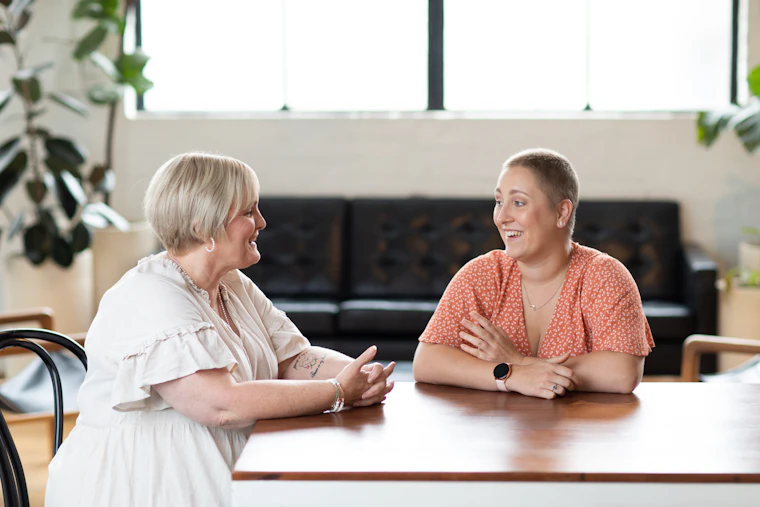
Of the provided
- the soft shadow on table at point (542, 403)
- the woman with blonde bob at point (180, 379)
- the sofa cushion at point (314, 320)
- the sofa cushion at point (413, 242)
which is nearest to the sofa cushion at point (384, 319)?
the sofa cushion at point (314, 320)

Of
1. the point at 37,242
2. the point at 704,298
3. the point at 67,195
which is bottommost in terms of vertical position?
the point at 704,298

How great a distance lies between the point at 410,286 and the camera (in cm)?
476

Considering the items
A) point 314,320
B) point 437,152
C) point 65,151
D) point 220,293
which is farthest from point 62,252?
point 220,293

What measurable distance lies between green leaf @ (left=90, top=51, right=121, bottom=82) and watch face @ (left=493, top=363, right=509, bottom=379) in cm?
353

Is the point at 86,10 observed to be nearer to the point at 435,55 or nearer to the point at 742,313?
the point at 435,55

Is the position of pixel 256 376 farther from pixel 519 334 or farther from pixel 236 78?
pixel 236 78

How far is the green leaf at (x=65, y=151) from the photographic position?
14.8 ft

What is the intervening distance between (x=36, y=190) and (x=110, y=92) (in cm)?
68

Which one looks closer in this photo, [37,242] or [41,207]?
[37,242]

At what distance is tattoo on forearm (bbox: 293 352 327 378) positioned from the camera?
2047 millimetres

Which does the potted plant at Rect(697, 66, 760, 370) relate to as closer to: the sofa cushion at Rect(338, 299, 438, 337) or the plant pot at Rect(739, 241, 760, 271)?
the plant pot at Rect(739, 241, 760, 271)

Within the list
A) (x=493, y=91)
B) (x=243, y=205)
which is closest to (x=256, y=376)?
(x=243, y=205)

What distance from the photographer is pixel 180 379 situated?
Result: 160cm

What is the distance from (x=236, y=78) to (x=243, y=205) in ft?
12.0
